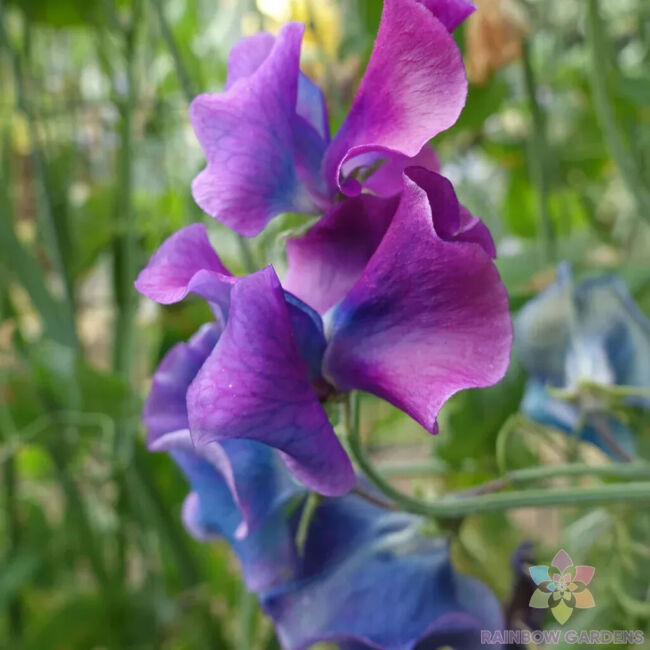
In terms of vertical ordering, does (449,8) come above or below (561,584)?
above

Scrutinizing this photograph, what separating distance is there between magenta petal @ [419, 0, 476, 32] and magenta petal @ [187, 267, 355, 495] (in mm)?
64

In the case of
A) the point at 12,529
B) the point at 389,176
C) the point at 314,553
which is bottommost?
the point at 12,529

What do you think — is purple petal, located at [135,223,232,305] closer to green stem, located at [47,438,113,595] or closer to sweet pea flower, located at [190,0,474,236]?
sweet pea flower, located at [190,0,474,236]

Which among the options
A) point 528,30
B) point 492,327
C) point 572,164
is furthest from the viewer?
point 572,164

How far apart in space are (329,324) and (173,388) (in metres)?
0.05

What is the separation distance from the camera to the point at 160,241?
18.0 inches

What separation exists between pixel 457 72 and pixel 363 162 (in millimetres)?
33

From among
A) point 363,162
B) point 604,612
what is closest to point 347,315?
point 363,162

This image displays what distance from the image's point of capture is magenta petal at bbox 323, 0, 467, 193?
15 cm

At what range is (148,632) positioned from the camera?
474 mm

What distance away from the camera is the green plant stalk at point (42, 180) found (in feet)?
1.25

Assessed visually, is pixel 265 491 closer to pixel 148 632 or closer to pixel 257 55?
pixel 257 55

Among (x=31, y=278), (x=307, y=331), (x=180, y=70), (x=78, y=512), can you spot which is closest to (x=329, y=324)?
(x=307, y=331)

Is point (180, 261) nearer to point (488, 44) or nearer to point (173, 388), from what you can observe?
point (173, 388)
